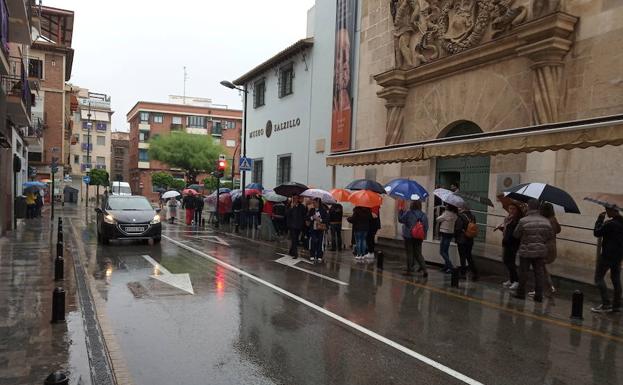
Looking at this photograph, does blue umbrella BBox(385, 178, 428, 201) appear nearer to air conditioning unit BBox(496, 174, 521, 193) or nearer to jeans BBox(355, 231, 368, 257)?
jeans BBox(355, 231, 368, 257)

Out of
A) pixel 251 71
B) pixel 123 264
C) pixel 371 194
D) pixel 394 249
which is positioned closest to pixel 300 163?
pixel 251 71

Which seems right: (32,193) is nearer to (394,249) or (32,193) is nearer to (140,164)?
(394,249)

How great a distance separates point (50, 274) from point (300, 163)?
611 inches

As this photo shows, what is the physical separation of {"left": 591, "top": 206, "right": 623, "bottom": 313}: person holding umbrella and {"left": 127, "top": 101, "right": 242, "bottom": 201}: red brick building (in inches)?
2717

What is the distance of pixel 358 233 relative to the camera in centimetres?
1337

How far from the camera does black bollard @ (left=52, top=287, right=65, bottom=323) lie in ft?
20.8

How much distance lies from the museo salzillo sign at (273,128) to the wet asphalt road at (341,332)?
14.9 metres

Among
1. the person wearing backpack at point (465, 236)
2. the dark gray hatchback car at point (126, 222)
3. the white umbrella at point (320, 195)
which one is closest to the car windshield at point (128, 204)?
the dark gray hatchback car at point (126, 222)

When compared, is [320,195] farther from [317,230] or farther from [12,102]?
[12,102]

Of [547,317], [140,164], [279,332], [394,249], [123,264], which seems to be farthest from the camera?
[140,164]

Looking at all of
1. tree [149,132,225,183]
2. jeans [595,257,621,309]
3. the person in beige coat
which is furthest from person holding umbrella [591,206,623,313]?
tree [149,132,225,183]

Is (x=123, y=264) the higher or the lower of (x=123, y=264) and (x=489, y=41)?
the lower

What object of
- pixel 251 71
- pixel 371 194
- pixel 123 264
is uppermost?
pixel 251 71

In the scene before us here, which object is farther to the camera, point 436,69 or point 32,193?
point 32,193
